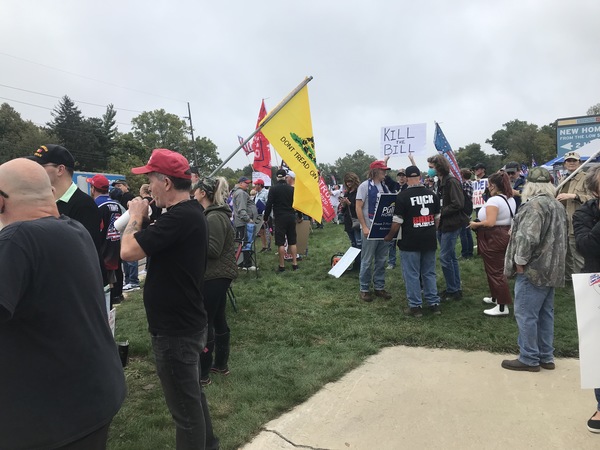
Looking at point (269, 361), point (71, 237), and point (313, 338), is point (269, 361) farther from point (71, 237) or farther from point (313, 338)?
point (71, 237)

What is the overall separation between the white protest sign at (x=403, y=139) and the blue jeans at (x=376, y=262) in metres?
2.93

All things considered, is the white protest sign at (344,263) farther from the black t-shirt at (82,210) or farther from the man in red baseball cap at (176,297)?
the man in red baseball cap at (176,297)

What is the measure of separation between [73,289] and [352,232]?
7.44 meters

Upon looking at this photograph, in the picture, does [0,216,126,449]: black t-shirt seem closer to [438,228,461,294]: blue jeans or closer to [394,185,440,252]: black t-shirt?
[394,185,440,252]: black t-shirt

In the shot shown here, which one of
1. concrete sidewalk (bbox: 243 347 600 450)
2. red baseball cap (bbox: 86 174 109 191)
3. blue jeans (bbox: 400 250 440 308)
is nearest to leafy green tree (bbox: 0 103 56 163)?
red baseball cap (bbox: 86 174 109 191)

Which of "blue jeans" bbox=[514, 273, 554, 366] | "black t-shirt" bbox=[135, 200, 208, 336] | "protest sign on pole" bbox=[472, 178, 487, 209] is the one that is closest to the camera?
"black t-shirt" bbox=[135, 200, 208, 336]

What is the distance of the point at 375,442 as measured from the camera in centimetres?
295

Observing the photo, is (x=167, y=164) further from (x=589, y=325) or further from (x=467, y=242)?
(x=467, y=242)

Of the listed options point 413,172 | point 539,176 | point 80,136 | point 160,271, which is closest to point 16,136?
point 80,136

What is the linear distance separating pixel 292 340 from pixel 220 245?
188cm

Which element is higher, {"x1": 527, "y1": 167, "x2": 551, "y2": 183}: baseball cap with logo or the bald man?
{"x1": 527, "y1": 167, "x2": 551, "y2": 183}: baseball cap with logo

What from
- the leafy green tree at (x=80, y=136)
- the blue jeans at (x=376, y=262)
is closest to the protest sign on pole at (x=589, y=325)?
the blue jeans at (x=376, y=262)

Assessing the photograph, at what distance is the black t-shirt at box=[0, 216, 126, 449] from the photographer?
1.50m

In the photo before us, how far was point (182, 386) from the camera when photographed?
2.40 m
